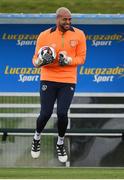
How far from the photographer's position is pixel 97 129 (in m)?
14.4

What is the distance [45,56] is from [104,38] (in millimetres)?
4071

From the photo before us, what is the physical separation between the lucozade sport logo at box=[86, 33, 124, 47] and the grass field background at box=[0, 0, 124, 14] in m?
3.37

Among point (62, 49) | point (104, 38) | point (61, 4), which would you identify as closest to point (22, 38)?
point (104, 38)

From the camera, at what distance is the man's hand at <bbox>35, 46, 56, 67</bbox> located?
10.8 m

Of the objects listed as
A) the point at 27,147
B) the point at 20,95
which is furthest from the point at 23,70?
the point at 27,147

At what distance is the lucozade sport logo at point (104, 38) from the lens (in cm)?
1466

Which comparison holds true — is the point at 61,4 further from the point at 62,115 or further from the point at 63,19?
the point at 62,115

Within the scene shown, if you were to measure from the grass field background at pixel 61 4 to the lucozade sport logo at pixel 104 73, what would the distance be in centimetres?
346

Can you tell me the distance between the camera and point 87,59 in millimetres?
14727

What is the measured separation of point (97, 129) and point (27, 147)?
1.37 m

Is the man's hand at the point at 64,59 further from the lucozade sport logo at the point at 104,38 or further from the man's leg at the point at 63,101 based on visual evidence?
the lucozade sport logo at the point at 104,38

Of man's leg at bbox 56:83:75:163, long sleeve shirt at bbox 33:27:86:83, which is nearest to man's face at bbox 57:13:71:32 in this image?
long sleeve shirt at bbox 33:27:86:83

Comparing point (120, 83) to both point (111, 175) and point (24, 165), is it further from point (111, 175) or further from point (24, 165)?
point (111, 175)

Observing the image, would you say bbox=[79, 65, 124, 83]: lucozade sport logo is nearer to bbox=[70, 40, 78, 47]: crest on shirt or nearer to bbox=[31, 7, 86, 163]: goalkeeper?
bbox=[31, 7, 86, 163]: goalkeeper
